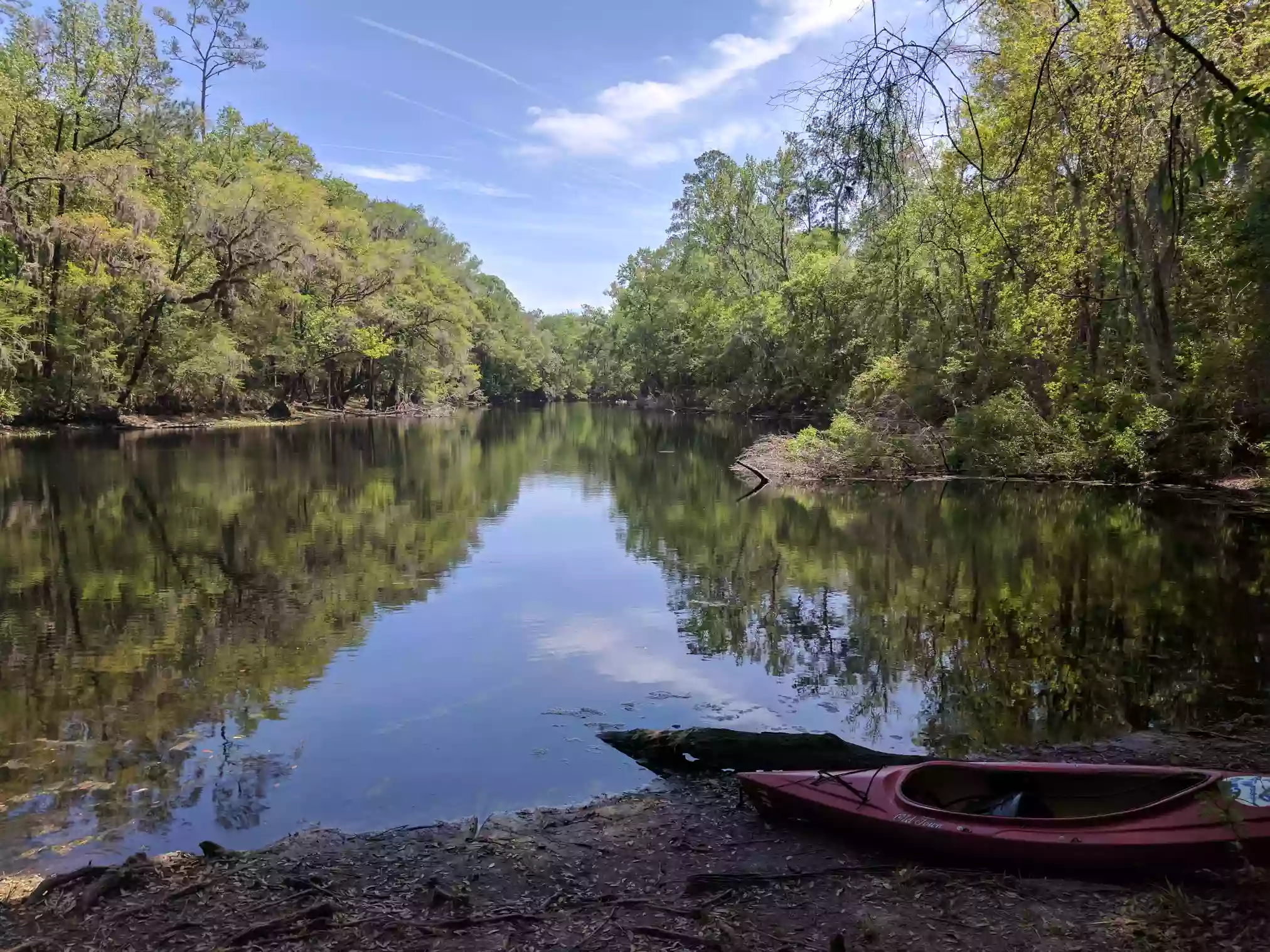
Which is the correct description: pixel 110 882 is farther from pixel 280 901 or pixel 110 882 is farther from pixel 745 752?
pixel 745 752

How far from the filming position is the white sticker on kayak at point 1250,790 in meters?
4.14

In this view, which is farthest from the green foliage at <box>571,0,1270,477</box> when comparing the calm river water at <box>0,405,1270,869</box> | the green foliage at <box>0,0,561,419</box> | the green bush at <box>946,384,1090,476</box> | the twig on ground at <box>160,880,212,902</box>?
the green foliage at <box>0,0,561,419</box>

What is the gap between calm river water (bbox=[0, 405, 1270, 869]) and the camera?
6.49 m

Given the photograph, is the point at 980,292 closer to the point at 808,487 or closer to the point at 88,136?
the point at 808,487

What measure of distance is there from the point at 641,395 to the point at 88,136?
54.5m

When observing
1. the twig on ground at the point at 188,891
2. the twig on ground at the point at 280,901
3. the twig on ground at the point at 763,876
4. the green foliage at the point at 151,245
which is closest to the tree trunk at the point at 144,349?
the green foliage at the point at 151,245

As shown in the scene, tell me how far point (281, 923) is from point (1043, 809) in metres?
4.13

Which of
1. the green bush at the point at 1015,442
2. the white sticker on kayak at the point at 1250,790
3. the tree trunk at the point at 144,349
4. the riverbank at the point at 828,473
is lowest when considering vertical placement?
the white sticker on kayak at the point at 1250,790

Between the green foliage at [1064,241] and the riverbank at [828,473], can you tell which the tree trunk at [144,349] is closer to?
the riverbank at [828,473]

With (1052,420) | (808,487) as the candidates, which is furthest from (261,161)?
(1052,420)

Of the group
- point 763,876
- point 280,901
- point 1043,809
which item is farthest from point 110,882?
point 1043,809

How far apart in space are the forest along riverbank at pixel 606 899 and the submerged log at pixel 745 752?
0.84m

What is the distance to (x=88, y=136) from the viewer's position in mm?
36906

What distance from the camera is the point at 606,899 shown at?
455cm
